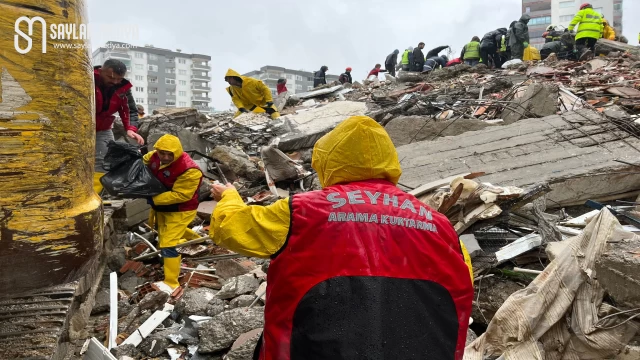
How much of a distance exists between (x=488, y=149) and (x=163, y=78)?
59.6 meters

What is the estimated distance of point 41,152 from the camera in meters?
1.95

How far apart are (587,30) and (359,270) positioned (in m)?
16.1

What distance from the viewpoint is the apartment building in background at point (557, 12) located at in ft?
168

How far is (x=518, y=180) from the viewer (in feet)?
17.4

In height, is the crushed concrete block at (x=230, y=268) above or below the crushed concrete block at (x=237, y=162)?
below

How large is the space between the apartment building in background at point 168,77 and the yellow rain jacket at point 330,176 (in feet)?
177

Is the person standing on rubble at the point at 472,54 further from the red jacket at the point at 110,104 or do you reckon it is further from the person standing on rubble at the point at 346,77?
the red jacket at the point at 110,104

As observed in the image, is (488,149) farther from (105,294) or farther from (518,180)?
(105,294)

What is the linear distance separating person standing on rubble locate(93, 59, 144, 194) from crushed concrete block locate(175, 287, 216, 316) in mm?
1784

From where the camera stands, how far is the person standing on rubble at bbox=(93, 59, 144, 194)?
212 inches

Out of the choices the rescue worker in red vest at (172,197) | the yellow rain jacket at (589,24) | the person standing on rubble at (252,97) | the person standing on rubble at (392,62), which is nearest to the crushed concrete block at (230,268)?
the rescue worker in red vest at (172,197)

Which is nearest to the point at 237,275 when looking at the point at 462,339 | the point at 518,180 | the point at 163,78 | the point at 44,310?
the point at 44,310

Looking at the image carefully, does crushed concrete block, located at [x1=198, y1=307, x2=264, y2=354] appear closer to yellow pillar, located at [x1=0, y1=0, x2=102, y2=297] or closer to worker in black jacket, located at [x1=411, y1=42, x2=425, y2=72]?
yellow pillar, located at [x1=0, y1=0, x2=102, y2=297]

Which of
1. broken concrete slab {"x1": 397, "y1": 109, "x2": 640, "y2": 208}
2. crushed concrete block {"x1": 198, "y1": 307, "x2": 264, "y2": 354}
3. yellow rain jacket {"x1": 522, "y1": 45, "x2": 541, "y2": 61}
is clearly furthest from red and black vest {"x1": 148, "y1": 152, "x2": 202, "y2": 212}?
yellow rain jacket {"x1": 522, "y1": 45, "x2": 541, "y2": 61}
